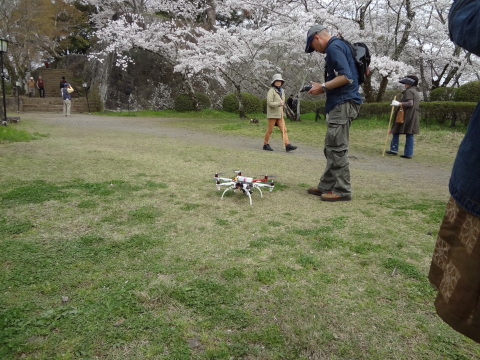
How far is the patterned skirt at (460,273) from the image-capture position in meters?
1.11

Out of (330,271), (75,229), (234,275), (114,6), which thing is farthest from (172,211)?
(114,6)

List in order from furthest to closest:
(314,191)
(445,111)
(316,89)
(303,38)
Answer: (303,38) < (445,111) < (314,191) < (316,89)

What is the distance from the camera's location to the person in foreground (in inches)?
43.3

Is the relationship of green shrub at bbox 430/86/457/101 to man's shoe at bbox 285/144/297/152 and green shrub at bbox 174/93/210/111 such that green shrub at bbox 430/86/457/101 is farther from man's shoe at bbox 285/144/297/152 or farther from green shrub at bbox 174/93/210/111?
green shrub at bbox 174/93/210/111

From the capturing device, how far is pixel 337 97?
4.34 meters

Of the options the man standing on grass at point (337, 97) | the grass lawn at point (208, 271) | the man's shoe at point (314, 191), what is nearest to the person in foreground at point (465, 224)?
the grass lawn at point (208, 271)

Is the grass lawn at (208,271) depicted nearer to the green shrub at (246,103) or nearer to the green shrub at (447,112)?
the green shrub at (447,112)

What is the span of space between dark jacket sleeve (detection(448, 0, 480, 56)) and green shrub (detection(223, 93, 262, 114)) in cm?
1876

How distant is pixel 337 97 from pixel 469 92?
38.0 ft

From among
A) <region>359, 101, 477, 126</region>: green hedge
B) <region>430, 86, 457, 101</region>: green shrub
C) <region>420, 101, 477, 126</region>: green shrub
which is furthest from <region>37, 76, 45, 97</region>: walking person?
<region>430, 86, 457, 101</region>: green shrub

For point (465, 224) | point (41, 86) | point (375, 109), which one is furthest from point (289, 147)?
point (41, 86)

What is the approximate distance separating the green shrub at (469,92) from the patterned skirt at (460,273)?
557 inches

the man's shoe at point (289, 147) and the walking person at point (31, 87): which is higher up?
the walking person at point (31, 87)

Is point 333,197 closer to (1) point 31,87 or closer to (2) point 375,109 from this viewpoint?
(2) point 375,109
